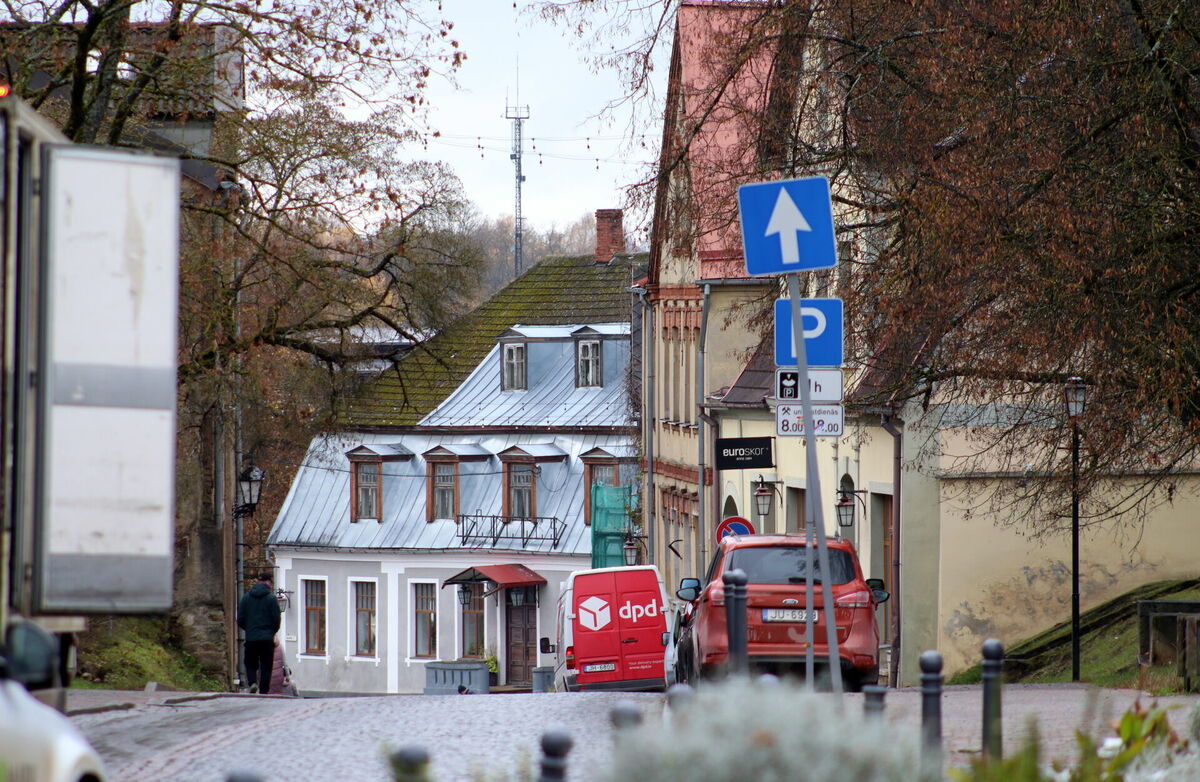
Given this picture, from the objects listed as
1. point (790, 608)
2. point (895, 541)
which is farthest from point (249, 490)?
point (790, 608)

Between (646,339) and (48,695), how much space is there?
4254cm

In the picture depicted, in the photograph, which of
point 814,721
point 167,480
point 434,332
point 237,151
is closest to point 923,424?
point 434,332

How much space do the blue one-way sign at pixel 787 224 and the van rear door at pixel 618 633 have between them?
1990 cm

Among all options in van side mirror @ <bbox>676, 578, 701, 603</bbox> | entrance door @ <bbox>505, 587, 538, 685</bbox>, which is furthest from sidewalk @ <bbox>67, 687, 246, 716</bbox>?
entrance door @ <bbox>505, 587, 538, 685</bbox>

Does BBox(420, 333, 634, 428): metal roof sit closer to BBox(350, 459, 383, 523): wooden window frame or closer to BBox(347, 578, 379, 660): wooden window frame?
BBox(350, 459, 383, 523): wooden window frame

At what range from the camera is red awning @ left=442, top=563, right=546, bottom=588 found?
52909 mm

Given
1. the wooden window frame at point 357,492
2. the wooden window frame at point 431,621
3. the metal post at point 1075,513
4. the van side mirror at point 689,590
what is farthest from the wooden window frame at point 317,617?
the van side mirror at point 689,590

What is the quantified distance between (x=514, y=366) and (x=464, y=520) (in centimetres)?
601

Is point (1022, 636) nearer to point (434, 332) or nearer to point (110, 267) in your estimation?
point (434, 332)

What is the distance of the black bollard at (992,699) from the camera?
7.15 meters

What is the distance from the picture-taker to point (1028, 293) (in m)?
16.2

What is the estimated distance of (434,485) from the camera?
57.5 m

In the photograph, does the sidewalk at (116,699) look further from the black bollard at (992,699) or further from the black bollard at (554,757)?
the black bollard at (554,757)

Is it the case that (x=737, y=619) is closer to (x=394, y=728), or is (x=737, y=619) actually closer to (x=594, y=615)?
(x=394, y=728)
